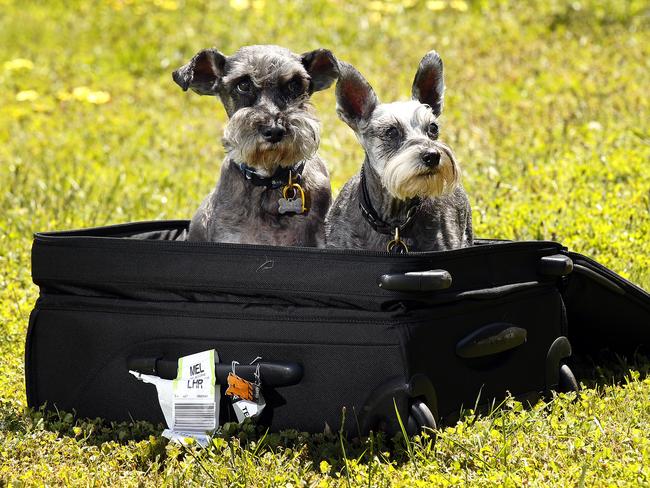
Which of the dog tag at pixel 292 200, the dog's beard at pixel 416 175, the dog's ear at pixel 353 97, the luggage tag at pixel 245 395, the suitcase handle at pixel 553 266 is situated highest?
the dog's ear at pixel 353 97

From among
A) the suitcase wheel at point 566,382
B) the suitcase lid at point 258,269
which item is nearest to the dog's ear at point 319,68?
the suitcase lid at point 258,269

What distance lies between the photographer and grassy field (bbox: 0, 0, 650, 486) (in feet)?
13.7

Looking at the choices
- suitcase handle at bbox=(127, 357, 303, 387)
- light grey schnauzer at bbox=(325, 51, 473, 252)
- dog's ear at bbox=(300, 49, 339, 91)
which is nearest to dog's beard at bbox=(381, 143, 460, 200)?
light grey schnauzer at bbox=(325, 51, 473, 252)

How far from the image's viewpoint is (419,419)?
13.6ft

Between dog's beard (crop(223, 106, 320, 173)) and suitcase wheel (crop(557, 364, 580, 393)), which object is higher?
dog's beard (crop(223, 106, 320, 173))

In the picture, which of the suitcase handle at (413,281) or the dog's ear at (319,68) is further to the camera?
the dog's ear at (319,68)

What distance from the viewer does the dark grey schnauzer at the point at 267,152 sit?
17.3 ft

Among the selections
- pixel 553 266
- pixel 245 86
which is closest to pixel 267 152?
pixel 245 86

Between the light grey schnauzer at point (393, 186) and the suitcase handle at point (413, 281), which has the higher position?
the light grey schnauzer at point (393, 186)

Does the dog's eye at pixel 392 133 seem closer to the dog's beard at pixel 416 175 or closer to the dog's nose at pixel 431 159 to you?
the dog's beard at pixel 416 175

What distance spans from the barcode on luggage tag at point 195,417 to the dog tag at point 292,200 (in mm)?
1457

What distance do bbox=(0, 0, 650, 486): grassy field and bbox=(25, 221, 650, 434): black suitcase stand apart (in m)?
0.17

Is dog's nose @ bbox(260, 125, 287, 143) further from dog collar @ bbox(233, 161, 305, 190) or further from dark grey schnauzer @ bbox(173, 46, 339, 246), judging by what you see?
dog collar @ bbox(233, 161, 305, 190)

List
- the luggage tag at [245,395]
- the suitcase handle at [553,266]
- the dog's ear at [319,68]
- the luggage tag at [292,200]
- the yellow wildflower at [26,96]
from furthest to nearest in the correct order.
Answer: the yellow wildflower at [26,96] → the dog's ear at [319,68] → the luggage tag at [292,200] → the suitcase handle at [553,266] → the luggage tag at [245,395]
